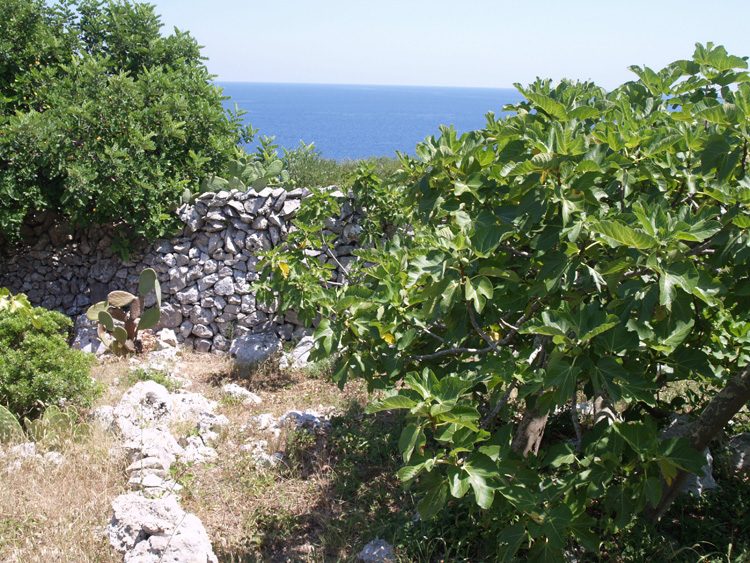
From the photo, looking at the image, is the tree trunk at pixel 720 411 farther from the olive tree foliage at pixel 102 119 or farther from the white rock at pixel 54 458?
the olive tree foliage at pixel 102 119

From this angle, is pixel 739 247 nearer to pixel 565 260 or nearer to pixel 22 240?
pixel 565 260

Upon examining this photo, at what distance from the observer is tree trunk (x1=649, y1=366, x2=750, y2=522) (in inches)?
94.2

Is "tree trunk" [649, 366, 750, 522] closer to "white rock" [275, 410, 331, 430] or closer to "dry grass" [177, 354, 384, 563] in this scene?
"dry grass" [177, 354, 384, 563]

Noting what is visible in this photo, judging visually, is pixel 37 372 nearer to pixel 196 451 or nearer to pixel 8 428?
pixel 8 428

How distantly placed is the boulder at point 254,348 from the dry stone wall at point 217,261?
28 cm

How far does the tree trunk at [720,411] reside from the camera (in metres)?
2.39

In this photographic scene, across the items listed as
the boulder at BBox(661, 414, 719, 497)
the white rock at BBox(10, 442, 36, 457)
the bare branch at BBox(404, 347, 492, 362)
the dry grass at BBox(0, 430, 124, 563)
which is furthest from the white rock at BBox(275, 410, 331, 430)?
the boulder at BBox(661, 414, 719, 497)

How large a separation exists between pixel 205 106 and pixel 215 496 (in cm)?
485

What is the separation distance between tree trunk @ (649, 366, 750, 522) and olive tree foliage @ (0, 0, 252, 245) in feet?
18.1

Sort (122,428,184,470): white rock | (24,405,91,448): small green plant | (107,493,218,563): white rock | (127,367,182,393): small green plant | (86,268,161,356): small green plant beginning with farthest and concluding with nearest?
(86,268,161,356): small green plant → (127,367,182,393): small green plant → (24,405,91,448): small green plant → (122,428,184,470): white rock → (107,493,218,563): white rock

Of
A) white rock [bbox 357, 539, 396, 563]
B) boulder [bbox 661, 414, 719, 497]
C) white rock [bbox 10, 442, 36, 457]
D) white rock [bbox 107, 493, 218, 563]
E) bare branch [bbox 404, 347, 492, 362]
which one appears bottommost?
white rock [bbox 10, 442, 36, 457]

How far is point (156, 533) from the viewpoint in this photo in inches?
113

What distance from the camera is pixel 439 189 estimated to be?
2434 millimetres

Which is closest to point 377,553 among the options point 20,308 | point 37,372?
point 37,372
